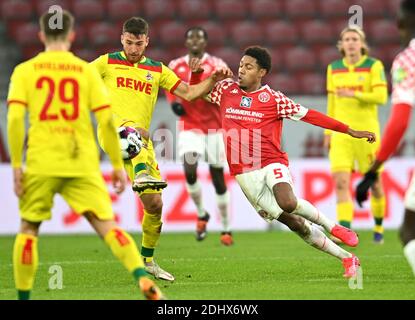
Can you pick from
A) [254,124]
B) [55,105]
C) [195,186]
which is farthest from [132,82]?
[195,186]

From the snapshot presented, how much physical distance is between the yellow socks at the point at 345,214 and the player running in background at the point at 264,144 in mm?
3366

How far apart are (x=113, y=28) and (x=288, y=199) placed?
1192 centimetres

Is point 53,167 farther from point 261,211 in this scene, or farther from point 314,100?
point 314,100

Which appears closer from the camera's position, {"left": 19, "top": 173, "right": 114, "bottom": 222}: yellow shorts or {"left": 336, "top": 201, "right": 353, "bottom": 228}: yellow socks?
{"left": 19, "top": 173, "right": 114, "bottom": 222}: yellow shorts

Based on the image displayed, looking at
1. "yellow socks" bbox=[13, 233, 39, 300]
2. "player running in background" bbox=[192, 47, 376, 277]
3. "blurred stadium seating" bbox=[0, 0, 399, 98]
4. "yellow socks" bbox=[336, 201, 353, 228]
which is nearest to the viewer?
"yellow socks" bbox=[13, 233, 39, 300]

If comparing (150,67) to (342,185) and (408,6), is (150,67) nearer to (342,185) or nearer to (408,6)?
(408,6)

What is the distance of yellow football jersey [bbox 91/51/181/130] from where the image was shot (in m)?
8.91

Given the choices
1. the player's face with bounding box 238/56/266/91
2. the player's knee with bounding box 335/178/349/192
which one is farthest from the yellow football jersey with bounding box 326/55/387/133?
the player's face with bounding box 238/56/266/91

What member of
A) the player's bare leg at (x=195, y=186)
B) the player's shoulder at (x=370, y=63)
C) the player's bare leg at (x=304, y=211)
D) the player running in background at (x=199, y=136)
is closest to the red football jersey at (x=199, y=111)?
the player running in background at (x=199, y=136)

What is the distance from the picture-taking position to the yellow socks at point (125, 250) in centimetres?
644

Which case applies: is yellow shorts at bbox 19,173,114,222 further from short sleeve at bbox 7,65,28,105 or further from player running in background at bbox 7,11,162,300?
short sleeve at bbox 7,65,28,105

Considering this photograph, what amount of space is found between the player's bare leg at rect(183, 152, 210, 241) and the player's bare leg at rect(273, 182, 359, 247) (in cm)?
458
